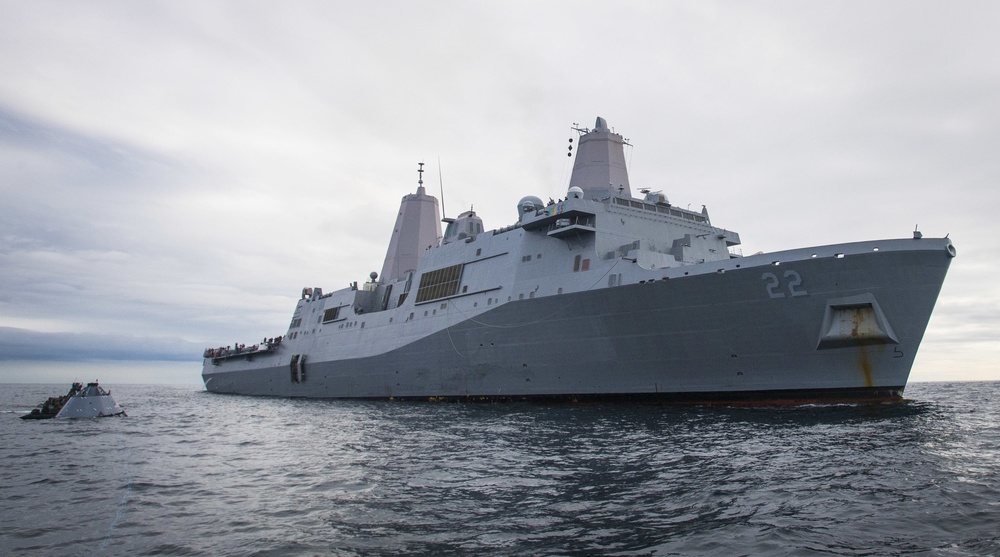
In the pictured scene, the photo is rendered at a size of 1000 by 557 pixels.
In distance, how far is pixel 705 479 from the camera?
348 inches

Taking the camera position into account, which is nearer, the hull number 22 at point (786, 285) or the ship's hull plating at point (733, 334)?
the ship's hull plating at point (733, 334)

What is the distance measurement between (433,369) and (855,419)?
16.4 metres

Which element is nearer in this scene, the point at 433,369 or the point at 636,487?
the point at 636,487

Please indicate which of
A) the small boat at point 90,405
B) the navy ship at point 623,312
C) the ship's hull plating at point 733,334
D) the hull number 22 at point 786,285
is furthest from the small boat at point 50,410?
the hull number 22 at point 786,285

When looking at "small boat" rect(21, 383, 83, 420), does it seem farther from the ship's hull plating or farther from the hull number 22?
the hull number 22

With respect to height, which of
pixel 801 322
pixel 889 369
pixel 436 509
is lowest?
pixel 436 509

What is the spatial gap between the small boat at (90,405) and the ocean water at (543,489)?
8509mm

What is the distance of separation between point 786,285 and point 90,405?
25653 millimetres

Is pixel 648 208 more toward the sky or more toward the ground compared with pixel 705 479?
more toward the sky

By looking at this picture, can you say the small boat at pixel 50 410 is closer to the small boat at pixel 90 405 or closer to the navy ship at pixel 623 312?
the small boat at pixel 90 405

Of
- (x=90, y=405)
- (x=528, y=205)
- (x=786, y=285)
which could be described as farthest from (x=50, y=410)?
(x=786, y=285)

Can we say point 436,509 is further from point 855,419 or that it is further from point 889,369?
point 889,369

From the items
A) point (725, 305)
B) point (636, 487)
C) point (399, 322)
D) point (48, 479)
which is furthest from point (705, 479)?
point (399, 322)

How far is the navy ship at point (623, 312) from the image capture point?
15.5 meters
